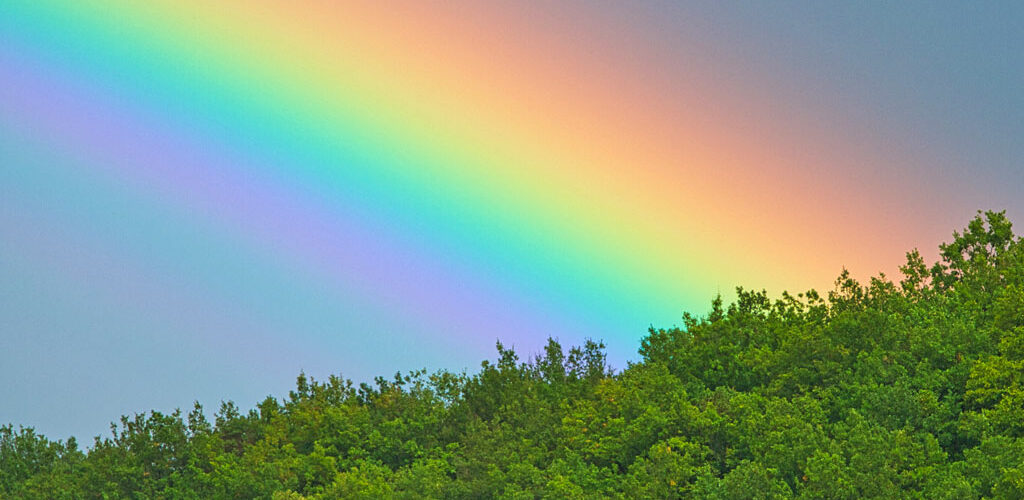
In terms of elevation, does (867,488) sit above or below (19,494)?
below

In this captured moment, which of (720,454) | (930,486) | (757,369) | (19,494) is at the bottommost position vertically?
(930,486)

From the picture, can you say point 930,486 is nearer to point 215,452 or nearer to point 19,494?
point 215,452

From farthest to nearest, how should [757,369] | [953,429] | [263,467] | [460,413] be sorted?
[460,413] → [263,467] → [757,369] → [953,429]

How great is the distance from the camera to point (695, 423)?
36.6 metres

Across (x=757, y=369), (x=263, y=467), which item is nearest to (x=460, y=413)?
(x=263, y=467)

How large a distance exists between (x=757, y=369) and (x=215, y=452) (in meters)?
22.1

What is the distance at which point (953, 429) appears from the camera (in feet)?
109

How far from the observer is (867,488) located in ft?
99.2

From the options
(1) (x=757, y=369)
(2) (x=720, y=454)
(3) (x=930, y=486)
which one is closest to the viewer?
(3) (x=930, y=486)

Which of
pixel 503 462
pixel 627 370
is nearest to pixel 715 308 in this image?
pixel 627 370

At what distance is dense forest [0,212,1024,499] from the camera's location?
32.2 meters

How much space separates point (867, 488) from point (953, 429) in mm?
4653

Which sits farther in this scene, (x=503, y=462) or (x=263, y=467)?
(x=263, y=467)

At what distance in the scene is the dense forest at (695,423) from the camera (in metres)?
32.2
